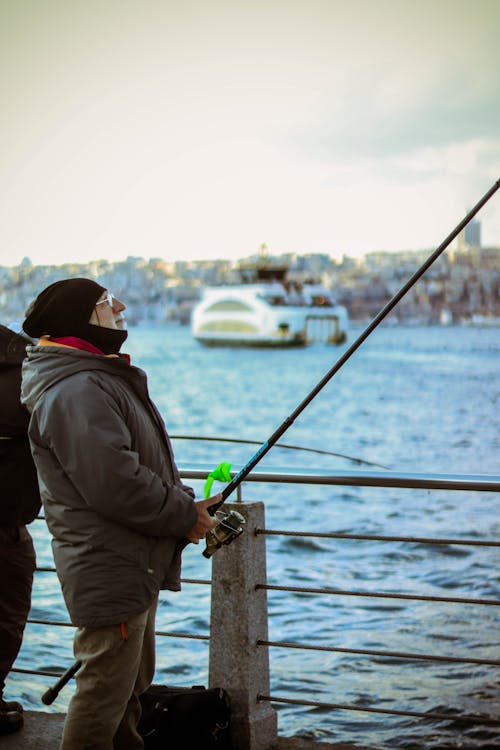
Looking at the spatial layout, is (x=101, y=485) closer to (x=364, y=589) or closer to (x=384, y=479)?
(x=384, y=479)

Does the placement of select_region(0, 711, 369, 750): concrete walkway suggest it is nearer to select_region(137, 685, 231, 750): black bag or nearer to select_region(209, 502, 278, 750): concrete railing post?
select_region(209, 502, 278, 750): concrete railing post

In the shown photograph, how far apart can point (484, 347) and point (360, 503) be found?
90.3 m

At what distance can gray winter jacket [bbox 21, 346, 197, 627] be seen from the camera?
2320 mm

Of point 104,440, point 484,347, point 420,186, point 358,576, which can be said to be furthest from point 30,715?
point 484,347

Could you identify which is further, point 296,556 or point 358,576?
point 296,556

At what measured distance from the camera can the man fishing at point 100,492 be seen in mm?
2332

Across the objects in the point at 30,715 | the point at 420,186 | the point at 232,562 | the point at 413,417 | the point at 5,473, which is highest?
the point at 420,186

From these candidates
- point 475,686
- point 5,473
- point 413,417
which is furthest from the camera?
point 413,417

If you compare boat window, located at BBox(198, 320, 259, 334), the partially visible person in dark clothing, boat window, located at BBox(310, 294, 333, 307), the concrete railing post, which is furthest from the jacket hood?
boat window, located at BBox(310, 294, 333, 307)

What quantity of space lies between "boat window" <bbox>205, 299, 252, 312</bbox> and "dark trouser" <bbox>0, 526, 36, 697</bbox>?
100852 millimetres

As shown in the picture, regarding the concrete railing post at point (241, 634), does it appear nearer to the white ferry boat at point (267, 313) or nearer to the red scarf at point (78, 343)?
the red scarf at point (78, 343)

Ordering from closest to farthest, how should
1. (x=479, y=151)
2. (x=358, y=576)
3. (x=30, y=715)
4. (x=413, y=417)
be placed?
(x=30, y=715)
(x=358, y=576)
(x=413, y=417)
(x=479, y=151)

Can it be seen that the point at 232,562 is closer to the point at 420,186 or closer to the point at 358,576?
the point at 358,576

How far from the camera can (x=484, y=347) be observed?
11088 cm
